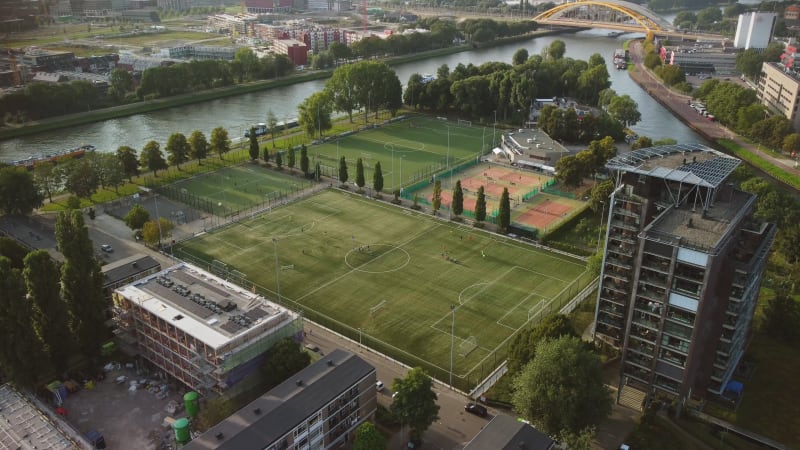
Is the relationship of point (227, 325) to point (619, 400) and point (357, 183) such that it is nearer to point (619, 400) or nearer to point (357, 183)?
point (619, 400)

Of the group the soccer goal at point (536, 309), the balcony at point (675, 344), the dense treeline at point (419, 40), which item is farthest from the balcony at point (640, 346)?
the dense treeline at point (419, 40)

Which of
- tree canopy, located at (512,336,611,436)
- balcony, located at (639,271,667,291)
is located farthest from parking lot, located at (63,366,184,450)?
balcony, located at (639,271,667,291)

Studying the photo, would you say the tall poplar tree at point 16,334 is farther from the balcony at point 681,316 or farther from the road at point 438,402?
the balcony at point 681,316

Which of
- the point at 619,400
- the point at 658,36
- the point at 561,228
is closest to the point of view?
the point at 619,400

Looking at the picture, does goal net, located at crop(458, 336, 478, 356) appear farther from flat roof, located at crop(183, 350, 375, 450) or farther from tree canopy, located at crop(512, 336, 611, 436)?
flat roof, located at crop(183, 350, 375, 450)

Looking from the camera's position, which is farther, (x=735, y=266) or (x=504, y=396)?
(x=504, y=396)

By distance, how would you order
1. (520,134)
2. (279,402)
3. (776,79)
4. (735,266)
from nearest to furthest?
(279,402), (735,266), (520,134), (776,79)

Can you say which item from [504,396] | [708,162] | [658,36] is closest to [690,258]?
[708,162]
